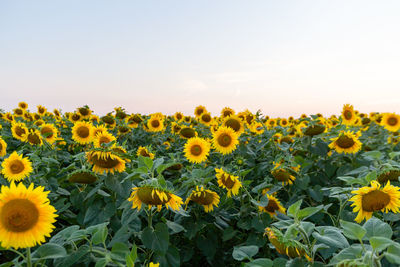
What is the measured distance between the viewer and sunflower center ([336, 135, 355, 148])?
3848mm

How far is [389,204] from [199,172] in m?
1.44

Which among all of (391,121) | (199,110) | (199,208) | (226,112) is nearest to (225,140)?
(199,208)

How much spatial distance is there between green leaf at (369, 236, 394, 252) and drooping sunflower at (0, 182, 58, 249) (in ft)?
4.64

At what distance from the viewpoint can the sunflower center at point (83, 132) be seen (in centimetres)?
491

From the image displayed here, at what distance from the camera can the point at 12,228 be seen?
1495mm

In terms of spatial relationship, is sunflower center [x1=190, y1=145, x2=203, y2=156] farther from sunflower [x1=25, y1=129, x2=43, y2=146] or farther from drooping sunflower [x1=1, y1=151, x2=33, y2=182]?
sunflower [x1=25, y1=129, x2=43, y2=146]

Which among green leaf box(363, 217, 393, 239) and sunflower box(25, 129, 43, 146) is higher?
green leaf box(363, 217, 393, 239)

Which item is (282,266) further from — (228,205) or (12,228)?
(228,205)

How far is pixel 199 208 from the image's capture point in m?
2.96

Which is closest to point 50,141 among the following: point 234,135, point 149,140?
point 149,140

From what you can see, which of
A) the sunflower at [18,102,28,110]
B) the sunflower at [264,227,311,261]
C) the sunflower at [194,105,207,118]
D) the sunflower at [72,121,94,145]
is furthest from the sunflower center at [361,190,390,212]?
the sunflower at [18,102,28,110]

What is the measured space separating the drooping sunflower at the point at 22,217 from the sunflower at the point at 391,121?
7634 mm

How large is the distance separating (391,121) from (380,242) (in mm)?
7301

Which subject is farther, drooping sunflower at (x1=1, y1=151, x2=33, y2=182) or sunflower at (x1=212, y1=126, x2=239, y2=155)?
sunflower at (x1=212, y1=126, x2=239, y2=155)
